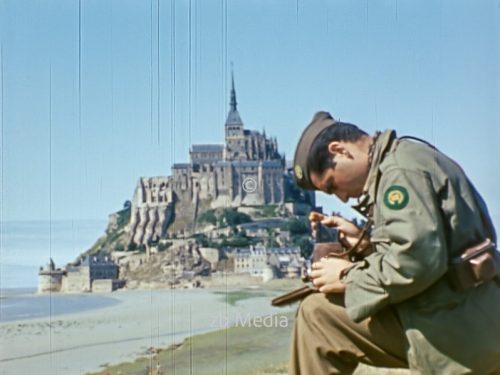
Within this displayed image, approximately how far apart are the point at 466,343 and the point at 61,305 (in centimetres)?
6104

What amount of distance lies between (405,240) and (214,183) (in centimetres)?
7535

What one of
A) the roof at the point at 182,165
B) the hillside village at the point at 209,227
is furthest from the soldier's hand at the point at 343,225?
the roof at the point at 182,165

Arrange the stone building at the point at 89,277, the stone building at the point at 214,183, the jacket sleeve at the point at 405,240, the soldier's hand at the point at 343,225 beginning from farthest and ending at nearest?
the stone building at the point at 214,183, the stone building at the point at 89,277, the soldier's hand at the point at 343,225, the jacket sleeve at the point at 405,240

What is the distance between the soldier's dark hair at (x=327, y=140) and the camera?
106 inches

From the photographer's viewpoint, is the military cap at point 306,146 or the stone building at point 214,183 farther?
the stone building at point 214,183

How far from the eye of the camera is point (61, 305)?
62562 mm

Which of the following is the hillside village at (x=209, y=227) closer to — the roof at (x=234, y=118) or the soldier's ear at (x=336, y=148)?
the roof at (x=234, y=118)

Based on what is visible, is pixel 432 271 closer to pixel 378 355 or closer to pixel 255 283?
pixel 378 355

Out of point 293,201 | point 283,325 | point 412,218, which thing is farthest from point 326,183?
point 293,201

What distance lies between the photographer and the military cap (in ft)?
8.98

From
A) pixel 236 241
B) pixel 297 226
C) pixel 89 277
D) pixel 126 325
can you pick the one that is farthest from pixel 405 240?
pixel 236 241

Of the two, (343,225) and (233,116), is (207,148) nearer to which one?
(233,116)

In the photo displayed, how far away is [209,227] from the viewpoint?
72562 mm

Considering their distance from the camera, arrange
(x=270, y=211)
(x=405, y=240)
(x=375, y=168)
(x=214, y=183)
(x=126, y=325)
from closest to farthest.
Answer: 1. (x=405, y=240)
2. (x=375, y=168)
3. (x=126, y=325)
4. (x=270, y=211)
5. (x=214, y=183)
